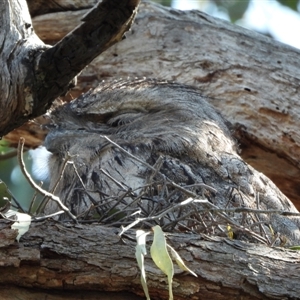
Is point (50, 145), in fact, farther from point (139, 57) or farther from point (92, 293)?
point (92, 293)

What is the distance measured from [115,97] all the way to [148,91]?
0.17 meters

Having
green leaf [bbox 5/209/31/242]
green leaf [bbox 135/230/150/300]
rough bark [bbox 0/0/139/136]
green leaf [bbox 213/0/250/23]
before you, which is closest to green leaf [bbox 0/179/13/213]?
green leaf [bbox 5/209/31/242]

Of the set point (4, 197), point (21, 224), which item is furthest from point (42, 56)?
point (21, 224)

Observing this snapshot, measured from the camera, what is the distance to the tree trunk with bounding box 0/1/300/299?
217cm

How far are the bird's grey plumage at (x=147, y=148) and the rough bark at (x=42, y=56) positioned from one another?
38cm

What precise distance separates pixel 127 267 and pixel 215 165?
1176mm

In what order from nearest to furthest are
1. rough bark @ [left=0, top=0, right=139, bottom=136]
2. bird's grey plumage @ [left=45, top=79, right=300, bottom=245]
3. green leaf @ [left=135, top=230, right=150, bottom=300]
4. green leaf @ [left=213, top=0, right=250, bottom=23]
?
green leaf @ [left=135, top=230, right=150, bottom=300] → rough bark @ [left=0, top=0, right=139, bottom=136] → bird's grey plumage @ [left=45, top=79, right=300, bottom=245] → green leaf @ [left=213, top=0, right=250, bottom=23]

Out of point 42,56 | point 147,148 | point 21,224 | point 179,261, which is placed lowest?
point 147,148

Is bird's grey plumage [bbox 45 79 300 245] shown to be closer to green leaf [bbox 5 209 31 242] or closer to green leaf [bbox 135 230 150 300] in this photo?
green leaf [bbox 5 209 31 242]

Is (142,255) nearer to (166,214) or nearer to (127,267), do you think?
(127,267)

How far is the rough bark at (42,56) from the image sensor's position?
2.46 metres

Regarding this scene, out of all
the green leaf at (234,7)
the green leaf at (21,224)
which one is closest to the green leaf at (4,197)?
the green leaf at (21,224)

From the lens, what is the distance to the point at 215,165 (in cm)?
327

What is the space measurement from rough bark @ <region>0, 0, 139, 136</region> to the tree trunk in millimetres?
15
